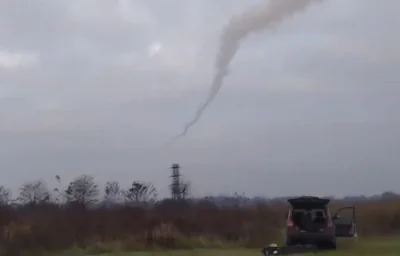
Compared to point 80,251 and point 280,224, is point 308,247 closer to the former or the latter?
point 80,251

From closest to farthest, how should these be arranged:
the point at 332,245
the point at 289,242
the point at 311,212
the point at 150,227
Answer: the point at 332,245, the point at 289,242, the point at 311,212, the point at 150,227

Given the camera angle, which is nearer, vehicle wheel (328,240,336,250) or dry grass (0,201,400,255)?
vehicle wheel (328,240,336,250)

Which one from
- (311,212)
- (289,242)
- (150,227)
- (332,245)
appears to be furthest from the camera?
Result: (150,227)

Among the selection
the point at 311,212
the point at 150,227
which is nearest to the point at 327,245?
the point at 311,212

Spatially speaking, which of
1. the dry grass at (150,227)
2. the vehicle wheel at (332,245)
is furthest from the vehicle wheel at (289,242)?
the dry grass at (150,227)

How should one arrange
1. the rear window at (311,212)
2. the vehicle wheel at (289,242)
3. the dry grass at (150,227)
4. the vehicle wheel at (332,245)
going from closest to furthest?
the vehicle wheel at (332,245) → the vehicle wheel at (289,242) → the rear window at (311,212) → the dry grass at (150,227)

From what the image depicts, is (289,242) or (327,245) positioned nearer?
(327,245)

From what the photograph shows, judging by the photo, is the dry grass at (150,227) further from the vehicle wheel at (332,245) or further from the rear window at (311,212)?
the rear window at (311,212)

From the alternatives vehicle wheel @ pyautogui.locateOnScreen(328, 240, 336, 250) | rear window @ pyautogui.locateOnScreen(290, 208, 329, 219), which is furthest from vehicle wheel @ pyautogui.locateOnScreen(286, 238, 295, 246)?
vehicle wheel @ pyautogui.locateOnScreen(328, 240, 336, 250)

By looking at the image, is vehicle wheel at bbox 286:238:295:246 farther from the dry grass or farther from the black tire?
the dry grass

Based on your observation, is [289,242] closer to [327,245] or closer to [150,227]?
[327,245]

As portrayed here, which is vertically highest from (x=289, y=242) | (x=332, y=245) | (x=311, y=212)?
(x=311, y=212)

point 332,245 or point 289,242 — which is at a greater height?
point 289,242

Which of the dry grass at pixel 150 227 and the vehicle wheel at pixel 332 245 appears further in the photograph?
the dry grass at pixel 150 227
